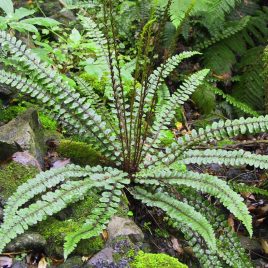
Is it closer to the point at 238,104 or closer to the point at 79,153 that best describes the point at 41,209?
the point at 79,153

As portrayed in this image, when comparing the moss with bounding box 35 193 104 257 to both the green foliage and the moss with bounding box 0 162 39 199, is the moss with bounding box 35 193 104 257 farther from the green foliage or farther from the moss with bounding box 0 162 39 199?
the green foliage

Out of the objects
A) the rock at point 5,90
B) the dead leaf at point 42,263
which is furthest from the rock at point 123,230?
the rock at point 5,90

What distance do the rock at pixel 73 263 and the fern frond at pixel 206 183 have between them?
0.79 meters

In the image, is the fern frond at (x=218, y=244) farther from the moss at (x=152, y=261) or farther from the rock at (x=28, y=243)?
the rock at (x=28, y=243)

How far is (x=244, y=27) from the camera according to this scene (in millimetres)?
6141

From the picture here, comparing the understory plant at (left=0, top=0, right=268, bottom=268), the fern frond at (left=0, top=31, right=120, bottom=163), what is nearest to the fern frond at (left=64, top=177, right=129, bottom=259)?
the understory plant at (left=0, top=0, right=268, bottom=268)

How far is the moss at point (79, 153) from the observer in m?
3.81

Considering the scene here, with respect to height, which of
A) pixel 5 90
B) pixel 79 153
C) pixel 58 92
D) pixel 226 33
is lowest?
pixel 79 153

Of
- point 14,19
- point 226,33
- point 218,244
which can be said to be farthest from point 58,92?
point 226,33

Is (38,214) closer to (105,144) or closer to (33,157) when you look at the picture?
(33,157)

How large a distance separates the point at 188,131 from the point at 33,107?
208 cm

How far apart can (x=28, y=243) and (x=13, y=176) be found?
61cm

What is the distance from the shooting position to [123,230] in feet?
9.95

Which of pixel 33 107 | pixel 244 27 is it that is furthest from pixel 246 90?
pixel 33 107
